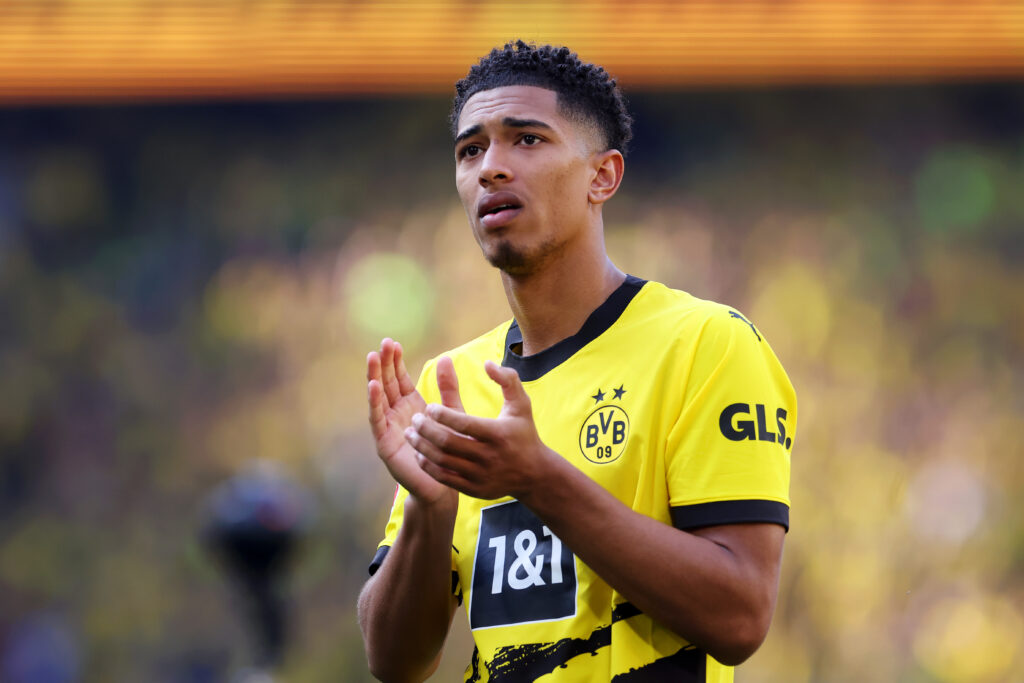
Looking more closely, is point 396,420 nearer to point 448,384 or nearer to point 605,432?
point 448,384

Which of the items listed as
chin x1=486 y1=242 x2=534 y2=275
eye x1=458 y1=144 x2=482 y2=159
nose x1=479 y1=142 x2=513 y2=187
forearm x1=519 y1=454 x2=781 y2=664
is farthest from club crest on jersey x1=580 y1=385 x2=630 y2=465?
eye x1=458 y1=144 x2=482 y2=159

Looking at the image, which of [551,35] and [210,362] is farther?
[210,362]

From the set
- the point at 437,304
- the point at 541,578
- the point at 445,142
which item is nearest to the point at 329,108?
the point at 445,142

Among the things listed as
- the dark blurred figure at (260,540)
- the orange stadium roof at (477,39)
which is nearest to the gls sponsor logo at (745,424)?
the dark blurred figure at (260,540)

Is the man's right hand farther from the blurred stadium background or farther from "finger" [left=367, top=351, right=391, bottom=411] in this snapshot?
the blurred stadium background

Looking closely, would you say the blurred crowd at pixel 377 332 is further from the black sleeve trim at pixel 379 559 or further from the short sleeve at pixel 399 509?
the black sleeve trim at pixel 379 559

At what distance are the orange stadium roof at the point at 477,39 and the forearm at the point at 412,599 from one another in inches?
172

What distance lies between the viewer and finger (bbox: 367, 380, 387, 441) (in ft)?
6.98

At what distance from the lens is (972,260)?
21.5ft

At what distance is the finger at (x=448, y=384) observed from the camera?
6.38 feet

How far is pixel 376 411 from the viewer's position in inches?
84.0

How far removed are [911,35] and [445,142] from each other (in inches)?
110

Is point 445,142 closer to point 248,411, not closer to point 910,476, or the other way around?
point 248,411

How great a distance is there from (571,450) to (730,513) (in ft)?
1.20
